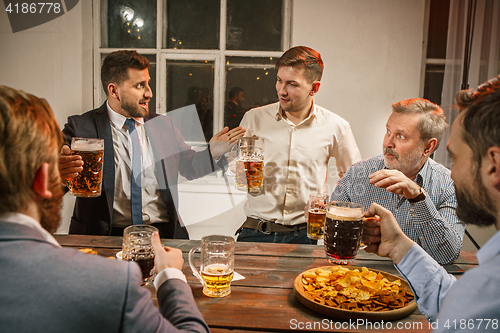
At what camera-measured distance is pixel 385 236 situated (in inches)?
53.1

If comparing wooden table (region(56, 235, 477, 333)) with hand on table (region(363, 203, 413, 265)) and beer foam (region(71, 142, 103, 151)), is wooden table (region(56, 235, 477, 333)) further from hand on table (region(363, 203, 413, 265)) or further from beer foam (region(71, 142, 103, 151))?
beer foam (region(71, 142, 103, 151))

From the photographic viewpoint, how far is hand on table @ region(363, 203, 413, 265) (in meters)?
1.30

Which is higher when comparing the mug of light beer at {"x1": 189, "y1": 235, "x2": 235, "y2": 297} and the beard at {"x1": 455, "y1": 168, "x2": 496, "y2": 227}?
the beard at {"x1": 455, "y1": 168, "x2": 496, "y2": 227}

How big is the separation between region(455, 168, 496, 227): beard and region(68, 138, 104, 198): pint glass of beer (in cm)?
151

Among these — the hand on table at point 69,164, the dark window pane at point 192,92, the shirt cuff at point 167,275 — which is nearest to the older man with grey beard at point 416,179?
the shirt cuff at point 167,275

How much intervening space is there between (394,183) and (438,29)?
2637 mm

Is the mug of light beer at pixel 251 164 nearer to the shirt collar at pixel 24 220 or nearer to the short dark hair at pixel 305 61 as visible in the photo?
the short dark hair at pixel 305 61

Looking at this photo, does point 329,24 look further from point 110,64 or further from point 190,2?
point 110,64

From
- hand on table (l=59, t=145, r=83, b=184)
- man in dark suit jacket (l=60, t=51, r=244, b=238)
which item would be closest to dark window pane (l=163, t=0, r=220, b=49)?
man in dark suit jacket (l=60, t=51, r=244, b=238)

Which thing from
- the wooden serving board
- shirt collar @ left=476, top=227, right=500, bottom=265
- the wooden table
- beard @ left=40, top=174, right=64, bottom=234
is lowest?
the wooden table

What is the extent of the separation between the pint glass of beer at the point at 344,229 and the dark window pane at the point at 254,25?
269 centimetres

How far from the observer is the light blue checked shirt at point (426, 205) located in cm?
168

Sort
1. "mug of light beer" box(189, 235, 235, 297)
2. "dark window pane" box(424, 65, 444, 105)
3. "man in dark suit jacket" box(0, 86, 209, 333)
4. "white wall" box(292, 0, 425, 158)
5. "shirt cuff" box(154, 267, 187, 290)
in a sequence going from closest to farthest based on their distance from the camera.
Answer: "man in dark suit jacket" box(0, 86, 209, 333), "shirt cuff" box(154, 267, 187, 290), "mug of light beer" box(189, 235, 235, 297), "white wall" box(292, 0, 425, 158), "dark window pane" box(424, 65, 444, 105)

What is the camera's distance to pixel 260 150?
2035mm
